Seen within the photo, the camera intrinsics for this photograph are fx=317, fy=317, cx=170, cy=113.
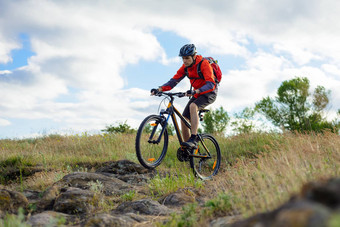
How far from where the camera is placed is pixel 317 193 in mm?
1764

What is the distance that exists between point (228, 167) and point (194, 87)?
197 centimetres

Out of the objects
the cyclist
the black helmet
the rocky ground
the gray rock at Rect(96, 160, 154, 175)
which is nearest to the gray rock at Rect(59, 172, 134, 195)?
the rocky ground

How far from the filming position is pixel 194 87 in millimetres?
7297

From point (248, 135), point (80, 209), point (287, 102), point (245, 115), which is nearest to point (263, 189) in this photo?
point (80, 209)

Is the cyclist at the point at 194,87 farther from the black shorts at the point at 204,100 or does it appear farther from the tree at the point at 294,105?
the tree at the point at 294,105

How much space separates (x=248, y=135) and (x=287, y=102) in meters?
27.9

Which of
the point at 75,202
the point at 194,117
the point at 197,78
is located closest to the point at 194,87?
the point at 197,78

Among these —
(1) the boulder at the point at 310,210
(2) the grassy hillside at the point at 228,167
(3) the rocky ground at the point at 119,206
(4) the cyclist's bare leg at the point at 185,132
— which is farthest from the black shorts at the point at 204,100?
(1) the boulder at the point at 310,210

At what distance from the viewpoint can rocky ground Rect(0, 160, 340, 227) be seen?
60.8 inches

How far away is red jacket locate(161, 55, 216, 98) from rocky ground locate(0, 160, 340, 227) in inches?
92.4

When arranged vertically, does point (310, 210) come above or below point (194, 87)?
below

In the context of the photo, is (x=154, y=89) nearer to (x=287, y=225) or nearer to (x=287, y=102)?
(x=287, y=225)

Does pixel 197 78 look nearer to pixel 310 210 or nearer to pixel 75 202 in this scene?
pixel 75 202

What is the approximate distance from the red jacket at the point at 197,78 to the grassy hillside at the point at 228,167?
164 cm
